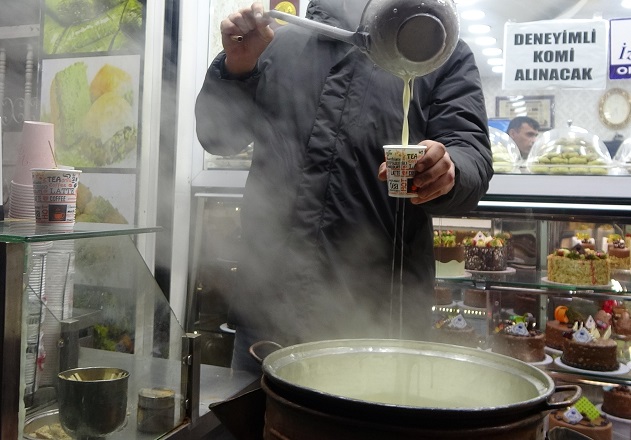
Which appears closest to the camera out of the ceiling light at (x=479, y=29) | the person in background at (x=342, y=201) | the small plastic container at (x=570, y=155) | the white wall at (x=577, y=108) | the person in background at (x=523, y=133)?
the person in background at (x=342, y=201)

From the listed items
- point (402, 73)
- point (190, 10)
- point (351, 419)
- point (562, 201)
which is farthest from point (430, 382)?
point (190, 10)

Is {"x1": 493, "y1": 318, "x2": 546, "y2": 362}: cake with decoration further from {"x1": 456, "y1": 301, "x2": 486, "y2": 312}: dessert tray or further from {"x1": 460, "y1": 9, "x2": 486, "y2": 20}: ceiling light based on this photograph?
{"x1": 460, "y1": 9, "x2": 486, "y2": 20}: ceiling light

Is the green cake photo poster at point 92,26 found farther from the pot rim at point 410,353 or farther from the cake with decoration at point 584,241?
the cake with decoration at point 584,241

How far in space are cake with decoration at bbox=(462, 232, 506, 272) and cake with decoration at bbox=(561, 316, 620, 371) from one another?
44 centimetres

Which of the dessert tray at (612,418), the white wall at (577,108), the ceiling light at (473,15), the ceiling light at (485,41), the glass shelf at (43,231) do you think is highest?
the ceiling light at (485,41)

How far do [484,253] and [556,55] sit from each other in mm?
960

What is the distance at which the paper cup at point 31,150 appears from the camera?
1239mm

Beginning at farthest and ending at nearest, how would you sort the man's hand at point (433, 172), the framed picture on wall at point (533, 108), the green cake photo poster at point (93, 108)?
the framed picture on wall at point (533, 108)
the green cake photo poster at point (93, 108)
the man's hand at point (433, 172)

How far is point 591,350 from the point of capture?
2.62 metres

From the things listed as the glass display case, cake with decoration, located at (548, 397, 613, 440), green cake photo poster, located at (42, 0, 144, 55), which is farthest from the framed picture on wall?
the glass display case

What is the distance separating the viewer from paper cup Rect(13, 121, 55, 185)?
1239 millimetres

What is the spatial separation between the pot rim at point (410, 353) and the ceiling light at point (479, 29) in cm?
458

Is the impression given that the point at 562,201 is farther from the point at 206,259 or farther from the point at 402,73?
the point at 206,259

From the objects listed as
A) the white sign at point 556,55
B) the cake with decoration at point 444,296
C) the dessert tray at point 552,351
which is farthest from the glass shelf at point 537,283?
the white sign at point 556,55
